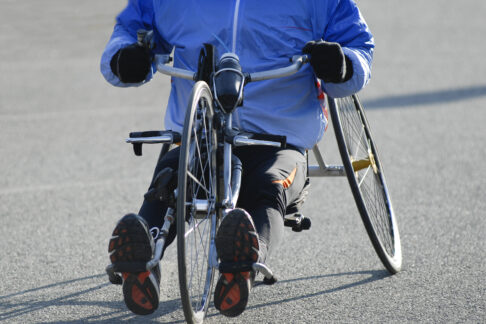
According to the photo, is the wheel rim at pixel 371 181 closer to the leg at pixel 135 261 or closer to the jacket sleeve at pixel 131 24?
the jacket sleeve at pixel 131 24

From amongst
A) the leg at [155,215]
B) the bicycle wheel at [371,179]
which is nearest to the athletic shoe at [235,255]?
the leg at [155,215]

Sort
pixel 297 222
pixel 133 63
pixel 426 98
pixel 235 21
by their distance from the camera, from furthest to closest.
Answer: pixel 426 98
pixel 297 222
pixel 235 21
pixel 133 63

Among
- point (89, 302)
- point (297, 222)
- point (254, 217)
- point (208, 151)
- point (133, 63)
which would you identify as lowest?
point (89, 302)

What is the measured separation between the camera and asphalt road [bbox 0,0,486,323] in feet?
12.3

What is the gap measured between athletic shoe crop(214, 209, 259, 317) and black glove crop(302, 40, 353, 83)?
73 centimetres

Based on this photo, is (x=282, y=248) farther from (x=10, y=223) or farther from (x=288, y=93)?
(x=10, y=223)

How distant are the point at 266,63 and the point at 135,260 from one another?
1.14 meters

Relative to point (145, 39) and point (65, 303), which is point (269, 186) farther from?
point (65, 303)

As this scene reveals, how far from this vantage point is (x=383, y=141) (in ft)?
22.4

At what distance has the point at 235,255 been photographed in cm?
287

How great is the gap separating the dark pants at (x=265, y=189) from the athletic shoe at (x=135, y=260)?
0.37 meters

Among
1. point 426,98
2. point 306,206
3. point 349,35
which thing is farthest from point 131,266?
point 426,98

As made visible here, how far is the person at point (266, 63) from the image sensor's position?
3262 millimetres

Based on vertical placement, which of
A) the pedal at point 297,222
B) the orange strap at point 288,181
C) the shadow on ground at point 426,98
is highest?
the orange strap at point 288,181
